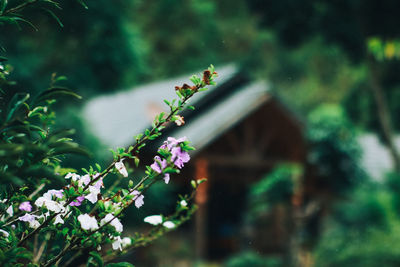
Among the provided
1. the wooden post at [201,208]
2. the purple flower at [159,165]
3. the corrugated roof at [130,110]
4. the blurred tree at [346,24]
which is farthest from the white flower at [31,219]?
the corrugated roof at [130,110]

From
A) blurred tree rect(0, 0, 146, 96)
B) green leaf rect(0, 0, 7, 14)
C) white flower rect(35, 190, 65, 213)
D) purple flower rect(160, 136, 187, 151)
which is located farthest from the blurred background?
purple flower rect(160, 136, 187, 151)

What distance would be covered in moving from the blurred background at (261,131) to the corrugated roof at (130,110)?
0.07 m

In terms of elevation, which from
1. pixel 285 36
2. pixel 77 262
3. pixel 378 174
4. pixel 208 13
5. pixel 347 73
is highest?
pixel 208 13

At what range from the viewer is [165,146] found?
1.67m

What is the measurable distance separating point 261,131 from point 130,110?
16.1ft

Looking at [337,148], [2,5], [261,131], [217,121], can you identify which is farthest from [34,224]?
[337,148]

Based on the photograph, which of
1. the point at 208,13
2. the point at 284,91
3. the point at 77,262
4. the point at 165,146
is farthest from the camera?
the point at 284,91

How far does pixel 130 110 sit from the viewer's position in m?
14.9

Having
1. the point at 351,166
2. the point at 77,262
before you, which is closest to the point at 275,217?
the point at 351,166

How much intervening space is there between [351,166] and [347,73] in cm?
2021

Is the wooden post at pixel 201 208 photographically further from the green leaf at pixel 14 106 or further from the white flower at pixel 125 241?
the green leaf at pixel 14 106

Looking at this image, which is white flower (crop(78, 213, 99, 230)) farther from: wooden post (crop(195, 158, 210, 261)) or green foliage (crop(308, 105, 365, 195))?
green foliage (crop(308, 105, 365, 195))

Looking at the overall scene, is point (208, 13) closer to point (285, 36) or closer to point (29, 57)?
point (285, 36)

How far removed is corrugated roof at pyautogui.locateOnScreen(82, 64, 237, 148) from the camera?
12398mm
